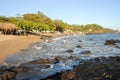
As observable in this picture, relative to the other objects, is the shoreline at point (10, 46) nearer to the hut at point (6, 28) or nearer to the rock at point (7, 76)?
the rock at point (7, 76)

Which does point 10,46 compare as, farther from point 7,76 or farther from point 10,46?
point 7,76

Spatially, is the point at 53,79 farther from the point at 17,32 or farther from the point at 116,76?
the point at 17,32

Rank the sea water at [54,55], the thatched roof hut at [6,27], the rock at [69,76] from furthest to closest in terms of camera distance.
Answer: the thatched roof hut at [6,27] → the sea water at [54,55] → the rock at [69,76]

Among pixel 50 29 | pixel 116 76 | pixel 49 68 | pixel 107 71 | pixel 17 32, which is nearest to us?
pixel 116 76

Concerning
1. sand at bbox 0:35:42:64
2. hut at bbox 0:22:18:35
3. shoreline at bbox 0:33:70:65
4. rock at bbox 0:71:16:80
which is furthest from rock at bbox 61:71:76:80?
hut at bbox 0:22:18:35

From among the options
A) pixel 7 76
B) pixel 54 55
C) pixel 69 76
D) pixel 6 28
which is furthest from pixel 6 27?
pixel 69 76

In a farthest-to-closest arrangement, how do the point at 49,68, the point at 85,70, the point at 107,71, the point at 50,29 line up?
1. the point at 50,29
2. the point at 49,68
3. the point at 85,70
4. the point at 107,71

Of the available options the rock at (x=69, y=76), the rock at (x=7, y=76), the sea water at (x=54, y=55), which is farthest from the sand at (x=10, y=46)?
the rock at (x=69, y=76)

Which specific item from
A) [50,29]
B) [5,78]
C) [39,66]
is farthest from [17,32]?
[5,78]

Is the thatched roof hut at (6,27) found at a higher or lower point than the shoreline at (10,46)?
higher

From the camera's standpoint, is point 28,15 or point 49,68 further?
point 28,15

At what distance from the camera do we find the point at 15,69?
1546 centimetres

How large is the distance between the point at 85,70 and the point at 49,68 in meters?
4.38

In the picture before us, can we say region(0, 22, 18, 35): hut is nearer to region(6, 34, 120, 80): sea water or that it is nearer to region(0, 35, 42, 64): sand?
region(0, 35, 42, 64): sand
